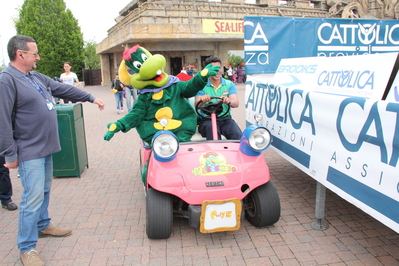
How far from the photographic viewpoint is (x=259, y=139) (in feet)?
10.3

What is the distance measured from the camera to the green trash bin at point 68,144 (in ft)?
16.3

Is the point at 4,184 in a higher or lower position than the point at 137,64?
lower

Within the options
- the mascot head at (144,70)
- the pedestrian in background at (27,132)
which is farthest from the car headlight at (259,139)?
the pedestrian in background at (27,132)

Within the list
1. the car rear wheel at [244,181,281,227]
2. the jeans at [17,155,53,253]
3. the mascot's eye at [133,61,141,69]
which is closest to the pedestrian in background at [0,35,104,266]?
the jeans at [17,155,53,253]

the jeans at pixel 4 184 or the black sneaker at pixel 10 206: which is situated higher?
the jeans at pixel 4 184

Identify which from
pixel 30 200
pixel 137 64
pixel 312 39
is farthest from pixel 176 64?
pixel 30 200

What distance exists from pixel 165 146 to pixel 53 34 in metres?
37.5

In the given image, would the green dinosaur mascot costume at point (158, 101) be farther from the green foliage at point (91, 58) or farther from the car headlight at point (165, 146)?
the green foliage at point (91, 58)

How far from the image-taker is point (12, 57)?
8.80ft

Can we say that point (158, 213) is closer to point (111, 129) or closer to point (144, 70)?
point (111, 129)

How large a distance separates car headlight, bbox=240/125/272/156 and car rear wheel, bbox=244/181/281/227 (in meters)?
0.39

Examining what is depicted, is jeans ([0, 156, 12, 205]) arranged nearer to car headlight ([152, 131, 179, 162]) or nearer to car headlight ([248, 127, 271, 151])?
car headlight ([152, 131, 179, 162])

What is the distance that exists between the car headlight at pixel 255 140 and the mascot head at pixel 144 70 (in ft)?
4.42

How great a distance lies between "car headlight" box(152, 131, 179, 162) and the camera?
9.76 feet
